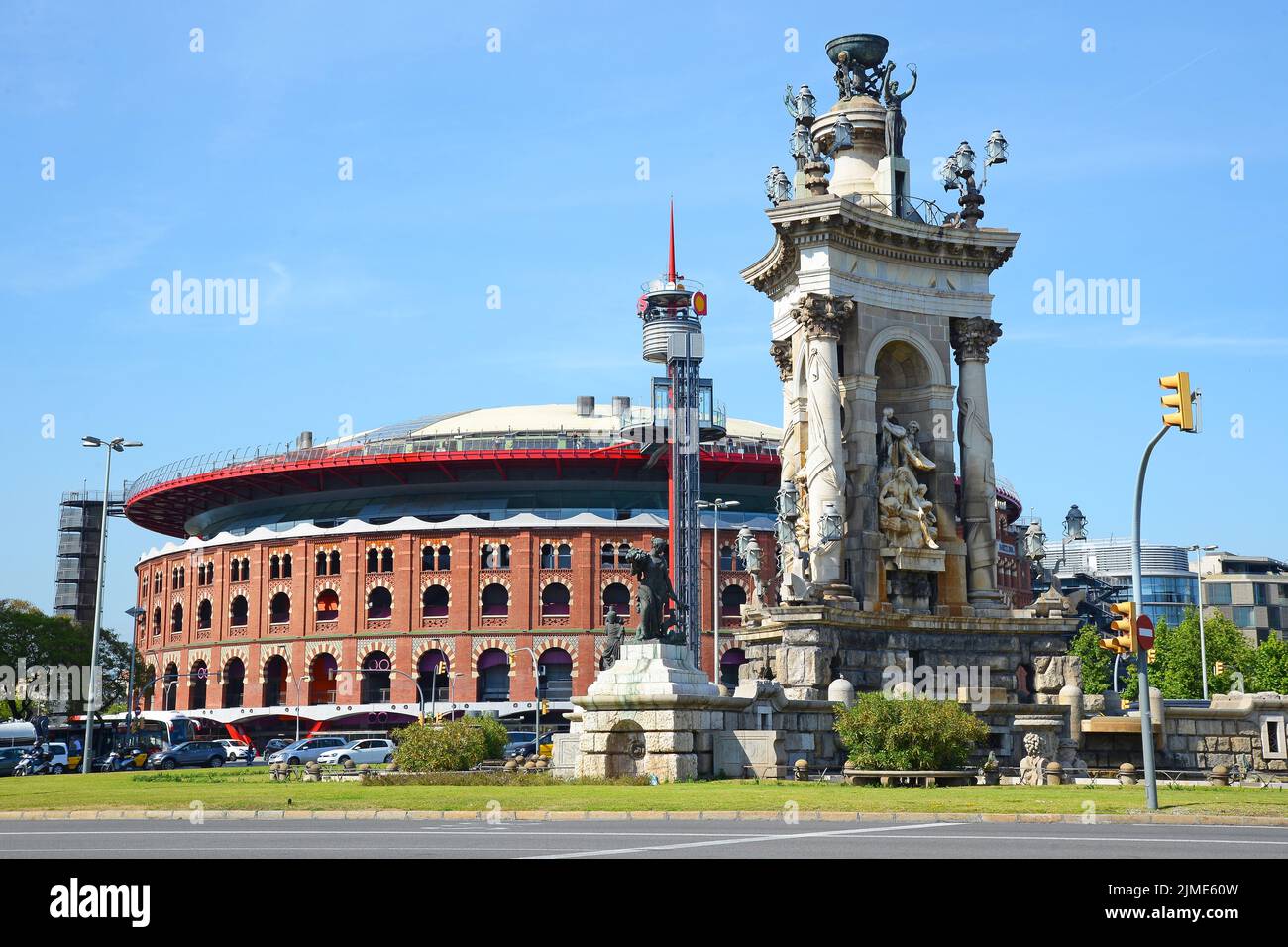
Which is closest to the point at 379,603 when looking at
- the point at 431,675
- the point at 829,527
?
the point at 431,675

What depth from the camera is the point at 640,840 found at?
50.6 feet

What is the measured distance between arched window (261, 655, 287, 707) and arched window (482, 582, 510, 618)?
14014mm

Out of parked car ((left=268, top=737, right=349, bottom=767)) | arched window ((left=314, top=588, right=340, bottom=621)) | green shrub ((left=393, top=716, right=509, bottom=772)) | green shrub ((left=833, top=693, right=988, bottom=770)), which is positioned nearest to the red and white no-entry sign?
green shrub ((left=833, top=693, right=988, bottom=770))

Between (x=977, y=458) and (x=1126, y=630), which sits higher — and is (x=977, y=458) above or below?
above

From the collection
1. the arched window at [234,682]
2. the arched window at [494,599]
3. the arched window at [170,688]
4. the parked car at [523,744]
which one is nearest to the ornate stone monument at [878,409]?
the parked car at [523,744]

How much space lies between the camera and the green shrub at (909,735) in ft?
88.3

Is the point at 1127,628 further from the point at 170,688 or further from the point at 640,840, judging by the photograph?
the point at 170,688

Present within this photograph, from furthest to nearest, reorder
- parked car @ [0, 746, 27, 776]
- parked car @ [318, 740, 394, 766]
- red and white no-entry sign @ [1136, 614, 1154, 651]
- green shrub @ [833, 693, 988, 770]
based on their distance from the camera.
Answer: parked car @ [0, 746, 27, 776]
parked car @ [318, 740, 394, 766]
green shrub @ [833, 693, 988, 770]
red and white no-entry sign @ [1136, 614, 1154, 651]

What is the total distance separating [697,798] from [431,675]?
6976 cm

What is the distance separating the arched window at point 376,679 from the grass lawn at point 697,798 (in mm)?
60947

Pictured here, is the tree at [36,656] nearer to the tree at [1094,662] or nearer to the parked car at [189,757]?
the parked car at [189,757]

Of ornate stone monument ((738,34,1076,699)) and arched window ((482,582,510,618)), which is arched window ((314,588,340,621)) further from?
ornate stone monument ((738,34,1076,699))

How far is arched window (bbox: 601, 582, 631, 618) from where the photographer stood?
293 feet
